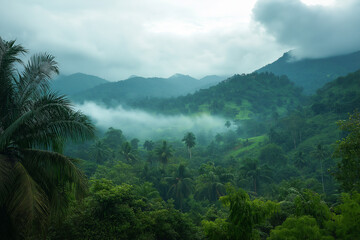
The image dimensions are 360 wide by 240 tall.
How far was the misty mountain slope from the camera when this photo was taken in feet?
473

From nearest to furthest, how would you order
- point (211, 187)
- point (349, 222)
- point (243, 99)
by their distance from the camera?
point (349, 222) → point (211, 187) → point (243, 99)

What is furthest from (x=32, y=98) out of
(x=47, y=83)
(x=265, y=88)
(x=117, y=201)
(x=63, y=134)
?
(x=265, y=88)

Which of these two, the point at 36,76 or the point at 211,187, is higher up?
the point at 36,76

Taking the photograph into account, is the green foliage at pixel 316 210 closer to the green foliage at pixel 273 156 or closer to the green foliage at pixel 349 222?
the green foliage at pixel 349 222

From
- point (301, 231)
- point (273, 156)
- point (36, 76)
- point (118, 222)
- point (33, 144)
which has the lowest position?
point (273, 156)

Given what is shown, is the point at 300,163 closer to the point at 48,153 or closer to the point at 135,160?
the point at 135,160

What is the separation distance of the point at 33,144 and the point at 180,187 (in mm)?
32523

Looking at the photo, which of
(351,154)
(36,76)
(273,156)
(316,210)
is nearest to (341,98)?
(273,156)

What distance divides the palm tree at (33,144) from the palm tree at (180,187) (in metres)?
31.8

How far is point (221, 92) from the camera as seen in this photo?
163m

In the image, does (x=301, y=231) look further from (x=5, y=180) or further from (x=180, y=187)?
(x=180, y=187)

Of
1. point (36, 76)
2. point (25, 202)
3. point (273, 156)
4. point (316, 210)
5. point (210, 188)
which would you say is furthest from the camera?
point (273, 156)

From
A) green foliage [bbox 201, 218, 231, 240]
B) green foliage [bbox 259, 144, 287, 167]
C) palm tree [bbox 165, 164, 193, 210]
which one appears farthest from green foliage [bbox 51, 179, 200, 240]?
green foliage [bbox 259, 144, 287, 167]

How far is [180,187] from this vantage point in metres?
37.3
